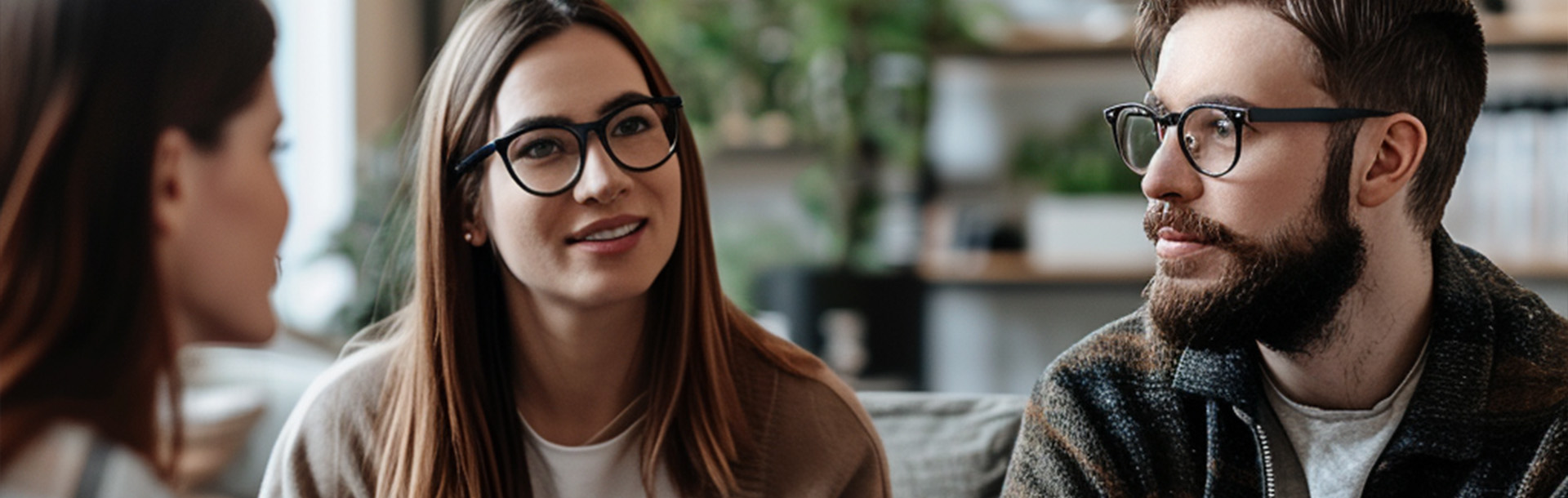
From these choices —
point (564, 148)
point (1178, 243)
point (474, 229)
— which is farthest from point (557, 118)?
point (1178, 243)

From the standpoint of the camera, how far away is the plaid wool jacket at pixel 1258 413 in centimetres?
113

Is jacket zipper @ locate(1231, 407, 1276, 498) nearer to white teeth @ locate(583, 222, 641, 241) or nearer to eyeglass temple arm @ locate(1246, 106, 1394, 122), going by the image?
eyeglass temple arm @ locate(1246, 106, 1394, 122)

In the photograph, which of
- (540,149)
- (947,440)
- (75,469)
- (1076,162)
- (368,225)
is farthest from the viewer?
(1076,162)

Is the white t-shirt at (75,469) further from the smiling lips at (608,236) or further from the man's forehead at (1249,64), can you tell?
the man's forehead at (1249,64)

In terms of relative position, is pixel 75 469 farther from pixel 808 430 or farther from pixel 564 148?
pixel 808 430

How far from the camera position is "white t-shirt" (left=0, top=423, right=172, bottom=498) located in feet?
1.65

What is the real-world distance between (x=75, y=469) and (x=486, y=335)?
0.87 meters

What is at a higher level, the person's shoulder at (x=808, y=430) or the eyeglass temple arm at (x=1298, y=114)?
the eyeglass temple arm at (x=1298, y=114)

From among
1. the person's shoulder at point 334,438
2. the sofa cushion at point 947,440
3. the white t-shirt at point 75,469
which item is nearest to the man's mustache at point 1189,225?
the sofa cushion at point 947,440

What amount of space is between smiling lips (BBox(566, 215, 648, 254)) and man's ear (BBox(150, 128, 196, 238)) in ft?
2.35

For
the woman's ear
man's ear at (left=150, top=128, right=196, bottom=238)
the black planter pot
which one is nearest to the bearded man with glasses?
the woman's ear

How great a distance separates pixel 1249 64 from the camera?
45.3 inches

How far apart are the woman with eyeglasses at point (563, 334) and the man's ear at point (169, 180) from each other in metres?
0.71

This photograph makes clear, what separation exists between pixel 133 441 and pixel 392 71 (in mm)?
3578
